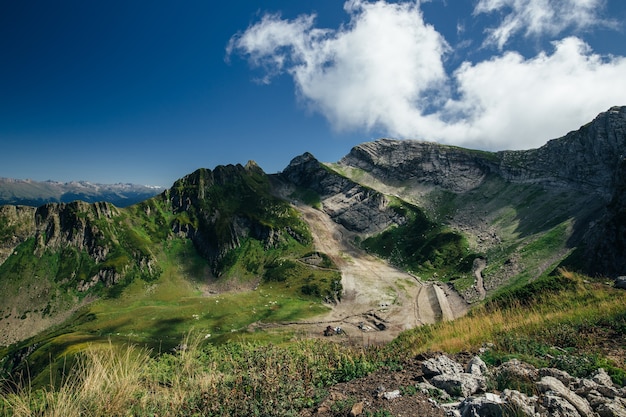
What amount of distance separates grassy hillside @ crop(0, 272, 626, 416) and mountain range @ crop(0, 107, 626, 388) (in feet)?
265

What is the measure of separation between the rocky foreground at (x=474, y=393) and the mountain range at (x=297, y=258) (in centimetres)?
8682

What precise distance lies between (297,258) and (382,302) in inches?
2384

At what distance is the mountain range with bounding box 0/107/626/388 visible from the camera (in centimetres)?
10344

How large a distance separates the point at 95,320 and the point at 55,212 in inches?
3114

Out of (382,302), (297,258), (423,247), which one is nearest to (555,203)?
(423,247)

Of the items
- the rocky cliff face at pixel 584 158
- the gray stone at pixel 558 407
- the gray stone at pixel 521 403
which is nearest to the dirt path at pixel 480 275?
the rocky cliff face at pixel 584 158

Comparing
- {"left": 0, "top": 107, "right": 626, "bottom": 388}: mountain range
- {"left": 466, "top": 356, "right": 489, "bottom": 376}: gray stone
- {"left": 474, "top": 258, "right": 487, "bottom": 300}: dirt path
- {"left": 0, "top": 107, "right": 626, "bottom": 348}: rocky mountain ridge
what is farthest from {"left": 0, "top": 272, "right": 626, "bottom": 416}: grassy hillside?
{"left": 474, "top": 258, "right": 487, "bottom": 300}: dirt path

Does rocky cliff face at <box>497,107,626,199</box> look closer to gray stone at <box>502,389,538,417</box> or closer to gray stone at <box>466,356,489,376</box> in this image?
gray stone at <box>466,356,489,376</box>

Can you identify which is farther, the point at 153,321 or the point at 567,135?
the point at 567,135

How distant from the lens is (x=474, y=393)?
8977 millimetres

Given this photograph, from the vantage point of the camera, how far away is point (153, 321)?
109 meters

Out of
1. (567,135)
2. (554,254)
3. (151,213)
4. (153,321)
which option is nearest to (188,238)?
(151,213)

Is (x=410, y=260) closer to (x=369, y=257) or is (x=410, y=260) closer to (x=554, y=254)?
(x=369, y=257)

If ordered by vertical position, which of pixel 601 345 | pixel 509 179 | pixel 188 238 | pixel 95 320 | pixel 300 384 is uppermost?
pixel 509 179
